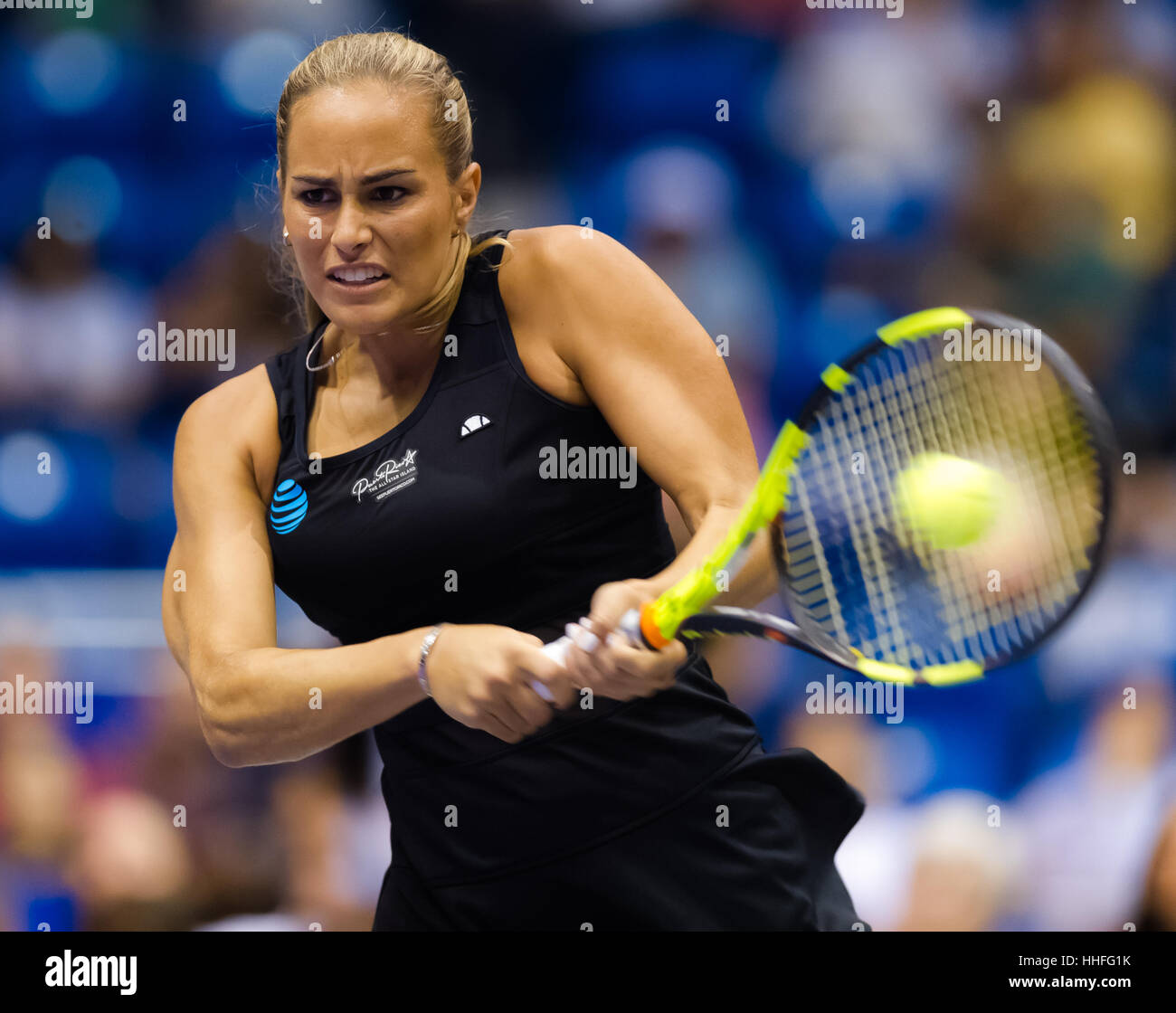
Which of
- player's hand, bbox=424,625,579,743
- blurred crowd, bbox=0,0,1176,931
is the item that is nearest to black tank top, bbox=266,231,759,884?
player's hand, bbox=424,625,579,743

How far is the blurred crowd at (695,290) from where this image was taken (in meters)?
2.22

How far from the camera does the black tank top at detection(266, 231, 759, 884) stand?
124cm

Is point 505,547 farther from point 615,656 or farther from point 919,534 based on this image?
point 919,534

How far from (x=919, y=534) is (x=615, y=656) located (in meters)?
0.29

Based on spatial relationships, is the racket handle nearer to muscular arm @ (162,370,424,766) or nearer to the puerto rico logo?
muscular arm @ (162,370,424,766)

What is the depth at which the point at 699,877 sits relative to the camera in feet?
4.10

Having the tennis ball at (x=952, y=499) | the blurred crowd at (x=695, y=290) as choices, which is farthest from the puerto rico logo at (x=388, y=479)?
the blurred crowd at (x=695, y=290)

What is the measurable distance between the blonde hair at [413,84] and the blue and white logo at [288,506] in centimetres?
20

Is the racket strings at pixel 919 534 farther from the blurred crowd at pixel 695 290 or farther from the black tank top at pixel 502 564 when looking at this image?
the blurred crowd at pixel 695 290

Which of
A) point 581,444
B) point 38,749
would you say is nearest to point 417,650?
point 581,444

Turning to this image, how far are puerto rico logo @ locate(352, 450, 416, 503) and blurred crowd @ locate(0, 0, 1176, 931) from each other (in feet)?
3.51

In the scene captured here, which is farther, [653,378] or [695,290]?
[695,290]

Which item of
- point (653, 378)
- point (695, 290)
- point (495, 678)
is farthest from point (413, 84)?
point (695, 290)
